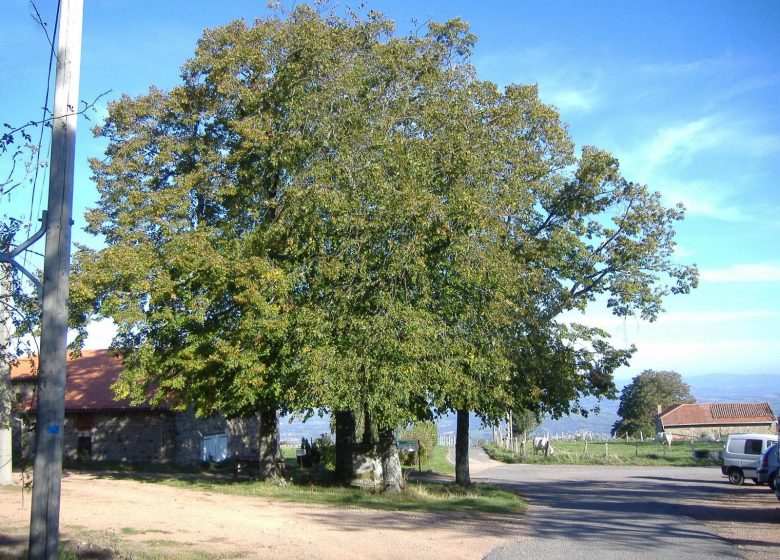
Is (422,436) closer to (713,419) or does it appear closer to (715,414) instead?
(713,419)

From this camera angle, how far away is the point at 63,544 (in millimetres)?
10250

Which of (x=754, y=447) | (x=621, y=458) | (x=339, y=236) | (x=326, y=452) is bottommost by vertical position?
(x=621, y=458)

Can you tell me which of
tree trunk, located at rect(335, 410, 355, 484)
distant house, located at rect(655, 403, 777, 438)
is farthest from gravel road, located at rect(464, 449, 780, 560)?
distant house, located at rect(655, 403, 777, 438)

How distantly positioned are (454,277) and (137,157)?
10.4 meters

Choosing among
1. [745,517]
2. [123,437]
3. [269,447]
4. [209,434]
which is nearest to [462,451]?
[269,447]

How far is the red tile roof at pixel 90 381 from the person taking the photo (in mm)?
31172

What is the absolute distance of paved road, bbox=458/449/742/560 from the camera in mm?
A: 12578

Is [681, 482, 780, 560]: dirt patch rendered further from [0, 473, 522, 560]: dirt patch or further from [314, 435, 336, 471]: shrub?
[314, 435, 336, 471]: shrub

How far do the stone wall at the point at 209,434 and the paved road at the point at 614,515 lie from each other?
38.2ft

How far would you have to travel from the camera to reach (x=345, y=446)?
25031 millimetres

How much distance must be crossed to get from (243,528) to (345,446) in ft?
38.2

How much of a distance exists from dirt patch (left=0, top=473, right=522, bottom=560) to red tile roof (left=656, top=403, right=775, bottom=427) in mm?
62462

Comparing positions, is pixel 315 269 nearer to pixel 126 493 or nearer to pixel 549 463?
pixel 126 493

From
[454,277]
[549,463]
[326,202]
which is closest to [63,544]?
[326,202]
